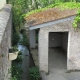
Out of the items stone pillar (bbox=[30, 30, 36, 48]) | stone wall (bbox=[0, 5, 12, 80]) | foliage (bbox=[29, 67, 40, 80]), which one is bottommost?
foliage (bbox=[29, 67, 40, 80])

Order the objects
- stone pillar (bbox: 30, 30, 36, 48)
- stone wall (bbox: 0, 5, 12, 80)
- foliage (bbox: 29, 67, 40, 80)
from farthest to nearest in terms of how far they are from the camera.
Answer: stone pillar (bbox: 30, 30, 36, 48) < foliage (bbox: 29, 67, 40, 80) < stone wall (bbox: 0, 5, 12, 80)

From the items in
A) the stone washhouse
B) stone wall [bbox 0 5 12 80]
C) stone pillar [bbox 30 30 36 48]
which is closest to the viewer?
stone wall [bbox 0 5 12 80]

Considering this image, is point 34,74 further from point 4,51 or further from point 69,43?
point 4,51

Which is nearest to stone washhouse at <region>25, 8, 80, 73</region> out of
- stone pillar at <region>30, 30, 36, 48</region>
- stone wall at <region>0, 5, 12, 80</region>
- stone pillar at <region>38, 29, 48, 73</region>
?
stone pillar at <region>38, 29, 48, 73</region>

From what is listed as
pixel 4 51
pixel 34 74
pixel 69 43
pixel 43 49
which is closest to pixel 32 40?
pixel 43 49

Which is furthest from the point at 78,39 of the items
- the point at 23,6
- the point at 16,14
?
the point at 23,6

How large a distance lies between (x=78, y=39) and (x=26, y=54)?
6449 mm

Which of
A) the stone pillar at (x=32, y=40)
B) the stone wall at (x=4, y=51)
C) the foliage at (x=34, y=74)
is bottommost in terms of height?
the foliage at (x=34, y=74)

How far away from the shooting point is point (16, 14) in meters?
23.7

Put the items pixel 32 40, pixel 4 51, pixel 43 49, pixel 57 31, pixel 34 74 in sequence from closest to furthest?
pixel 4 51
pixel 34 74
pixel 57 31
pixel 43 49
pixel 32 40

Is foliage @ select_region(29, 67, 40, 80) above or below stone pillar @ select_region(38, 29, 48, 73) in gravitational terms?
below

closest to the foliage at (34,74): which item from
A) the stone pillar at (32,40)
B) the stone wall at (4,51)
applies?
the stone wall at (4,51)

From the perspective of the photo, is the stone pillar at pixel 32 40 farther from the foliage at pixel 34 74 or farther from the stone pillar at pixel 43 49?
the foliage at pixel 34 74

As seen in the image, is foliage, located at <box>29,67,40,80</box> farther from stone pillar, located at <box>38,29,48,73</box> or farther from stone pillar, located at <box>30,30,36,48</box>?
stone pillar, located at <box>30,30,36,48</box>
